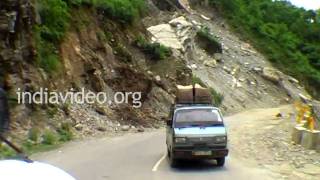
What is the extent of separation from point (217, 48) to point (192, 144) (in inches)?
1795

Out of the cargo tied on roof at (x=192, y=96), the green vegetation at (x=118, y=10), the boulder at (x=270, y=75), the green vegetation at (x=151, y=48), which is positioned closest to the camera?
the cargo tied on roof at (x=192, y=96)

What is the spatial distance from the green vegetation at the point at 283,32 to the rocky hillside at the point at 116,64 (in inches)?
194

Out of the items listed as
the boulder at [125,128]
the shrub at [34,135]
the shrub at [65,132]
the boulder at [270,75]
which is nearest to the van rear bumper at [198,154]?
the shrub at [34,135]

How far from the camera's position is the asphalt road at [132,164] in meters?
16.8

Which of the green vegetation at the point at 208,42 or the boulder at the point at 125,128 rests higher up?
the green vegetation at the point at 208,42

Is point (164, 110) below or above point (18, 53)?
below

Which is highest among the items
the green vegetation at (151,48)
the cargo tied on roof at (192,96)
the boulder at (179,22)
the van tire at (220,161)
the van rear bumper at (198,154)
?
the boulder at (179,22)

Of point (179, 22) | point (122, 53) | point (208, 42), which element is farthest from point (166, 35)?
point (122, 53)

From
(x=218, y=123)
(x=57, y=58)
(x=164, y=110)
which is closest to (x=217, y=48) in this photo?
(x=164, y=110)

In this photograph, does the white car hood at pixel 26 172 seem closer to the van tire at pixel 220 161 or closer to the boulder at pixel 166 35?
the van tire at pixel 220 161

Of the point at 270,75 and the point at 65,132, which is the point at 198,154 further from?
the point at 270,75

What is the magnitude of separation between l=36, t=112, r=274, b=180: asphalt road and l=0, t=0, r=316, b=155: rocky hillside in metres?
2.86

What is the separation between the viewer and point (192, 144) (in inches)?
714

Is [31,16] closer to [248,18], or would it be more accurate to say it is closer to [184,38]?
[184,38]
